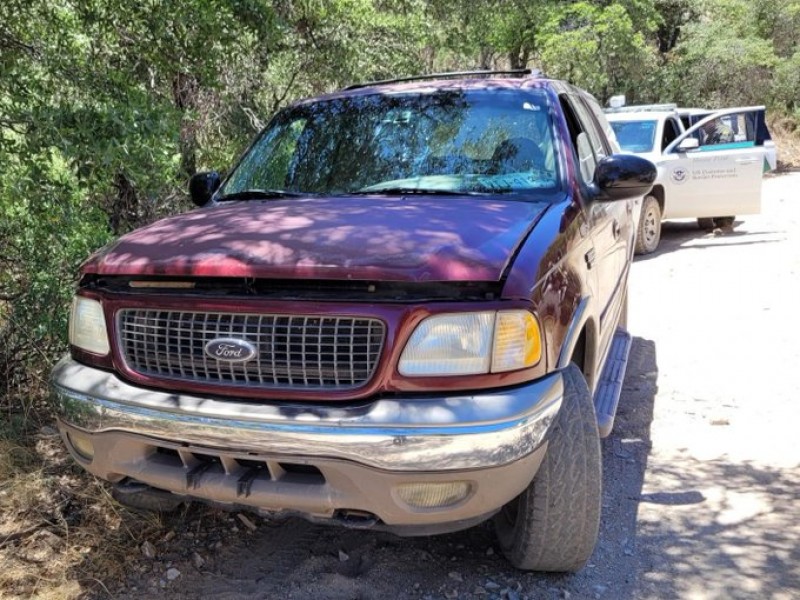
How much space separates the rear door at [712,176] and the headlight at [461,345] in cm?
894

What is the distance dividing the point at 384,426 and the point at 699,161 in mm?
9586

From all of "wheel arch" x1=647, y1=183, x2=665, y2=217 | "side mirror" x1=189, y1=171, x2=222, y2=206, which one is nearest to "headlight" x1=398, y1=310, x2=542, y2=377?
"side mirror" x1=189, y1=171, x2=222, y2=206

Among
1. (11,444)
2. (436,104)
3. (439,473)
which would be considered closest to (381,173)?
(436,104)

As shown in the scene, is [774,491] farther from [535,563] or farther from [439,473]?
[439,473]

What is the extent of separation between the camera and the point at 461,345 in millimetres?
2367

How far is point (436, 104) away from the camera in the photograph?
12.8 feet

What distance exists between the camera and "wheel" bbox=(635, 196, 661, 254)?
1009 centimetres

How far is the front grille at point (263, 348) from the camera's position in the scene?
2395 mm

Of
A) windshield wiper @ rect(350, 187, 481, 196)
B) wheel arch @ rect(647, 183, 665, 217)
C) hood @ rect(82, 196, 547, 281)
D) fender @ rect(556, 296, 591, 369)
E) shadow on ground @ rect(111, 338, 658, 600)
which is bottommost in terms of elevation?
shadow on ground @ rect(111, 338, 658, 600)

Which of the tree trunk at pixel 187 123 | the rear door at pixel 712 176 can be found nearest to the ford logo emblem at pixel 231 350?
the tree trunk at pixel 187 123

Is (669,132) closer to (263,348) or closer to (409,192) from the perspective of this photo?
(409,192)

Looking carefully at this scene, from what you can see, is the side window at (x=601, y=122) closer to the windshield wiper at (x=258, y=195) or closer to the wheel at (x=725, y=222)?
the windshield wiper at (x=258, y=195)

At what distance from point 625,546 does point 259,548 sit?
162cm

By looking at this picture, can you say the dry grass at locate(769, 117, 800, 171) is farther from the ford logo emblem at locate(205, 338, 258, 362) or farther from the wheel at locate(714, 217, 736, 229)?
the ford logo emblem at locate(205, 338, 258, 362)
